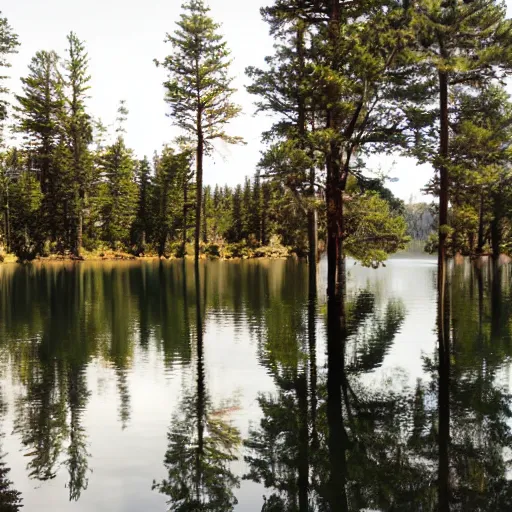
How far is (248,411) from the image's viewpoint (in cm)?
1016

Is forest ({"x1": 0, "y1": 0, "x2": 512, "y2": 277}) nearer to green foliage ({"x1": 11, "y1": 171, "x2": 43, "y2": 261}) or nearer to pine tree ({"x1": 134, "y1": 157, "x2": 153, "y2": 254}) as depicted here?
green foliage ({"x1": 11, "y1": 171, "x2": 43, "y2": 261})

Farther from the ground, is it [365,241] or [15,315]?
[365,241]

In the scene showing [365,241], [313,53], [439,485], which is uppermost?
[313,53]

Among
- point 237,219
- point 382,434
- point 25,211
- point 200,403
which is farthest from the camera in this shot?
point 237,219

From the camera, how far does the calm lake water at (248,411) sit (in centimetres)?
711

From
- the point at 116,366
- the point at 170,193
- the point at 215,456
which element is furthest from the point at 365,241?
the point at 170,193

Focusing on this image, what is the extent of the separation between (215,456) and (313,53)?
13.0m

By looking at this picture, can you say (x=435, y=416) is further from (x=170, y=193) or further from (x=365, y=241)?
(x=170, y=193)

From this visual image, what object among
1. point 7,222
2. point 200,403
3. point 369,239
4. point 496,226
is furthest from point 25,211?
point 200,403

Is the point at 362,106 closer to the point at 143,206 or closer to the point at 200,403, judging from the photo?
the point at 200,403

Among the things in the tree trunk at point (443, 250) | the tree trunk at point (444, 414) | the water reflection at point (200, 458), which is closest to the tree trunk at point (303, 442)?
the water reflection at point (200, 458)

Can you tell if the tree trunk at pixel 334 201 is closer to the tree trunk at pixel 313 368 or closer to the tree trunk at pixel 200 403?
the tree trunk at pixel 313 368

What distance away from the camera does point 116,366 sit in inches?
515

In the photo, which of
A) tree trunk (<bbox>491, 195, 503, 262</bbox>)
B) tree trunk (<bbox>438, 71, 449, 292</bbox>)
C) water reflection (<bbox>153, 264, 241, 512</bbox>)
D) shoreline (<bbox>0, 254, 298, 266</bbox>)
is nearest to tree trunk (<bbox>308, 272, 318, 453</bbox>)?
water reflection (<bbox>153, 264, 241, 512</bbox>)
